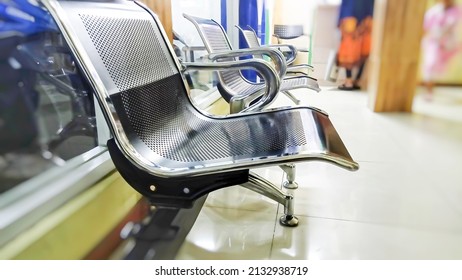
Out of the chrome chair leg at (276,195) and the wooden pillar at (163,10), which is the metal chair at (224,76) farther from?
the chrome chair leg at (276,195)

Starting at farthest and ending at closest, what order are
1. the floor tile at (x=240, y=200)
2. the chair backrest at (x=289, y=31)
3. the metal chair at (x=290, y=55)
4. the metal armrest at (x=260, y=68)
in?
the chair backrest at (x=289, y=31) → the metal chair at (x=290, y=55) → the floor tile at (x=240, y=200) → the metal armrest at (x=260, y=68)

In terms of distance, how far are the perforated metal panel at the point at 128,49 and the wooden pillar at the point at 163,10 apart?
7.9 inches

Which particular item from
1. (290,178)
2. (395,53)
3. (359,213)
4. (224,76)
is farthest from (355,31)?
(359,213)

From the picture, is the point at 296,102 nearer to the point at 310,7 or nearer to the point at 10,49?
the point at 310,7

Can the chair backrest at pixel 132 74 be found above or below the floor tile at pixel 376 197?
→ above

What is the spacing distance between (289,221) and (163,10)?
0.95 m

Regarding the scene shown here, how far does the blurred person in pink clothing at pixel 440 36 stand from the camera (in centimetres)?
178

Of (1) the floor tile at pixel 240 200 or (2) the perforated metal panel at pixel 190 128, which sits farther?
(1) the floor tile at pixel 240 200

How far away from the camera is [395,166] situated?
59.9 inches

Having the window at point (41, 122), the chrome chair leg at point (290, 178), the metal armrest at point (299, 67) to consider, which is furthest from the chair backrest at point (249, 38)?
the window at point (41, 122)

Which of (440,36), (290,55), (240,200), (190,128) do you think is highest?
(440,36)

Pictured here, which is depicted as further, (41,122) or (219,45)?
(219,45)

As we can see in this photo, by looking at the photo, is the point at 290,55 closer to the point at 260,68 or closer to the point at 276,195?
the point at 260,68

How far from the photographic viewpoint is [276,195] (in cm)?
105
